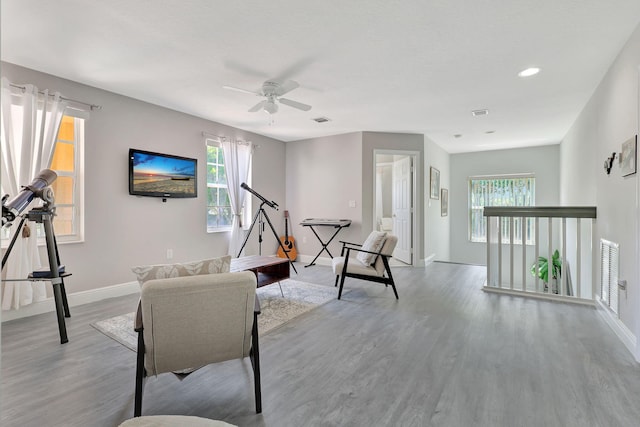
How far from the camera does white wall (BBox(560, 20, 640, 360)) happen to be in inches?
100

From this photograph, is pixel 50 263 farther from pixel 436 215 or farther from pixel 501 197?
pixel 501 197

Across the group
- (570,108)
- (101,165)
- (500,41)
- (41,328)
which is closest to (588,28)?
(500,41)

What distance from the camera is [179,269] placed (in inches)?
77.1

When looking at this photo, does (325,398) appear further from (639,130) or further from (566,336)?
(639,130)

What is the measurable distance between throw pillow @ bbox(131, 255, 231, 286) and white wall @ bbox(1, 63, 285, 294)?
2350 millimetres

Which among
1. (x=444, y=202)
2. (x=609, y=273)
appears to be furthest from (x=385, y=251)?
(x=444, y=202)

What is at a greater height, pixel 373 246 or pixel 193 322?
pixel 373 246

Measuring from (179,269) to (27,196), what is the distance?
174cm

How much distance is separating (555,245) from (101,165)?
26.6 feet

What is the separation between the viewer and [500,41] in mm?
2717

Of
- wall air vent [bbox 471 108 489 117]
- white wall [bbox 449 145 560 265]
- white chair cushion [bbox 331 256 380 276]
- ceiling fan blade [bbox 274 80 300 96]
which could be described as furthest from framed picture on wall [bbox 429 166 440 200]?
ceiling fan blade [bbox 274 80 300 96]

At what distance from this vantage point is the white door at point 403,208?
234 inches

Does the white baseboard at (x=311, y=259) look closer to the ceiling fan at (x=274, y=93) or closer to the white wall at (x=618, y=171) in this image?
the ceiling fan at (x=274, y=93)

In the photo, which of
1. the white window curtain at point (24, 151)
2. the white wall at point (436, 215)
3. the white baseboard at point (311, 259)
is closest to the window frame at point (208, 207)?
the white baseboard at point (311, 259)
